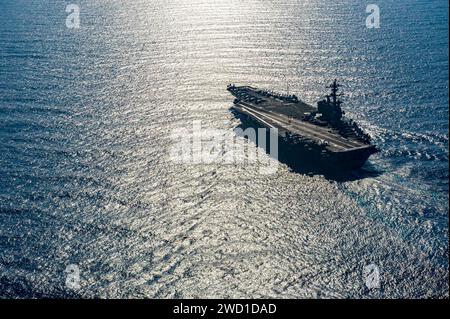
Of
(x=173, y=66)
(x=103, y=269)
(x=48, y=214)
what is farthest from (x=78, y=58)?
(x=103, y=269)

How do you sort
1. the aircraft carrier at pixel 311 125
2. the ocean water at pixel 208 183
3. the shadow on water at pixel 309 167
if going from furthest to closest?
the aircraft carrier at pixel 311 125
the shadow on water at pixel 309 167
the ocean water at pixel 208 183

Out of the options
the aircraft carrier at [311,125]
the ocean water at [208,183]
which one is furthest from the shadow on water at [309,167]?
the ocean water at [208,183]

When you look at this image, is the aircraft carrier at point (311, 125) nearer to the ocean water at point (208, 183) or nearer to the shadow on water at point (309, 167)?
the shadow on water at point (309, 167)

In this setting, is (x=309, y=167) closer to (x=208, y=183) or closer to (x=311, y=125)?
(x=311, y=125)

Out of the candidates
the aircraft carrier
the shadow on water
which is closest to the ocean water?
the shadow on water

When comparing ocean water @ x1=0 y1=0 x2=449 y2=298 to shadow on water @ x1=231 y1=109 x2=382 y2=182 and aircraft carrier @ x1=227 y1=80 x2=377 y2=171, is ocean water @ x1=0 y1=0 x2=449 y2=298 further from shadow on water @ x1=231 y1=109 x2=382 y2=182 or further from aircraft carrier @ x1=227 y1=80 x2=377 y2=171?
aircraft carrier @ x1=227 y1=80 x2=377 y2=171

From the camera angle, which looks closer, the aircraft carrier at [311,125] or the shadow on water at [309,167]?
the shadow on water at [309,167]

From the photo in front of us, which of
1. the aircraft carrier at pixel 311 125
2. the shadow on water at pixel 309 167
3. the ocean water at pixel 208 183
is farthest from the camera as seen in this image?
the aircraft carrier at pixel 311 125
